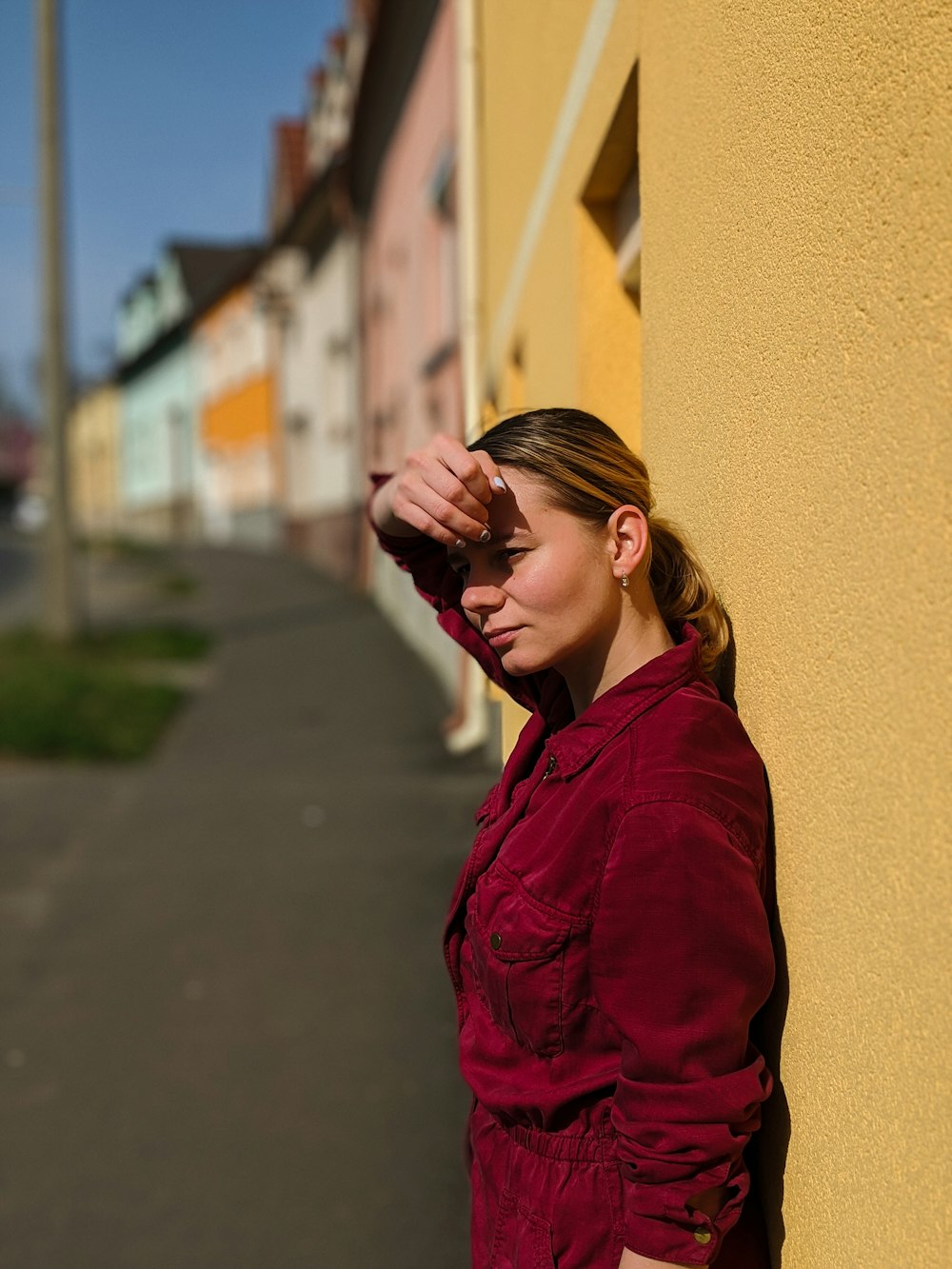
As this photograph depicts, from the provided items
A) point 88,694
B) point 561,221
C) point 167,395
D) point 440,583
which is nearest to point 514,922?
point 440,583

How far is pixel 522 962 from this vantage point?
4.99 ft

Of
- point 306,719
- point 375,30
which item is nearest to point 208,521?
point 375,30

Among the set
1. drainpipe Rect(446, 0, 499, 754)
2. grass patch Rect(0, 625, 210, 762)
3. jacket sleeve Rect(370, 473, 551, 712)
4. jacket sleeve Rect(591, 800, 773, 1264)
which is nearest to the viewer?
jacket sleeve Rect(591, 800, 773, 1264)

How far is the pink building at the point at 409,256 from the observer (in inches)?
411

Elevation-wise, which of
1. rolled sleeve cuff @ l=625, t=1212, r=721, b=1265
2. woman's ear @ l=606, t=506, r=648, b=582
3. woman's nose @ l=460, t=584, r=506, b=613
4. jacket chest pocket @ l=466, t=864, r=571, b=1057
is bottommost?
rolled sleeve cuff @ l=625, t=1212, r=721, b=1265

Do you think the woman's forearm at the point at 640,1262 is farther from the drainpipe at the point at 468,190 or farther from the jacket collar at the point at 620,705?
the drainpipe at the point at 468,190

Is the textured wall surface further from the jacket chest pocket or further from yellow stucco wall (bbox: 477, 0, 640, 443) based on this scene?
yellow stucco wall (bbox: 477, 0, 640, 443)

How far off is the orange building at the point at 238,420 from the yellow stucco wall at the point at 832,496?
26.1m

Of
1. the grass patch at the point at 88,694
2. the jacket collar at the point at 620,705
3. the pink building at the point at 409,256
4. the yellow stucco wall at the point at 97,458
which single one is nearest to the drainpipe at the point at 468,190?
the pink building at the point at 409,256

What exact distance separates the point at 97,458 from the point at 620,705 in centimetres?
5770

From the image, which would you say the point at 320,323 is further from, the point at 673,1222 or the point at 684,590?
the point at 673,1222

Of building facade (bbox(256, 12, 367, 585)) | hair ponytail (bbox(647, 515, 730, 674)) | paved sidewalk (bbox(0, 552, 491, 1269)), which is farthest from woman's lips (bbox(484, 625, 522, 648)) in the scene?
building facade (bbox(256, 12, 367, 585))

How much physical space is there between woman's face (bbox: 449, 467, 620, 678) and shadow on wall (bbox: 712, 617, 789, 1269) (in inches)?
12.3

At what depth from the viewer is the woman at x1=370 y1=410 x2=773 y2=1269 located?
4.44 ft
